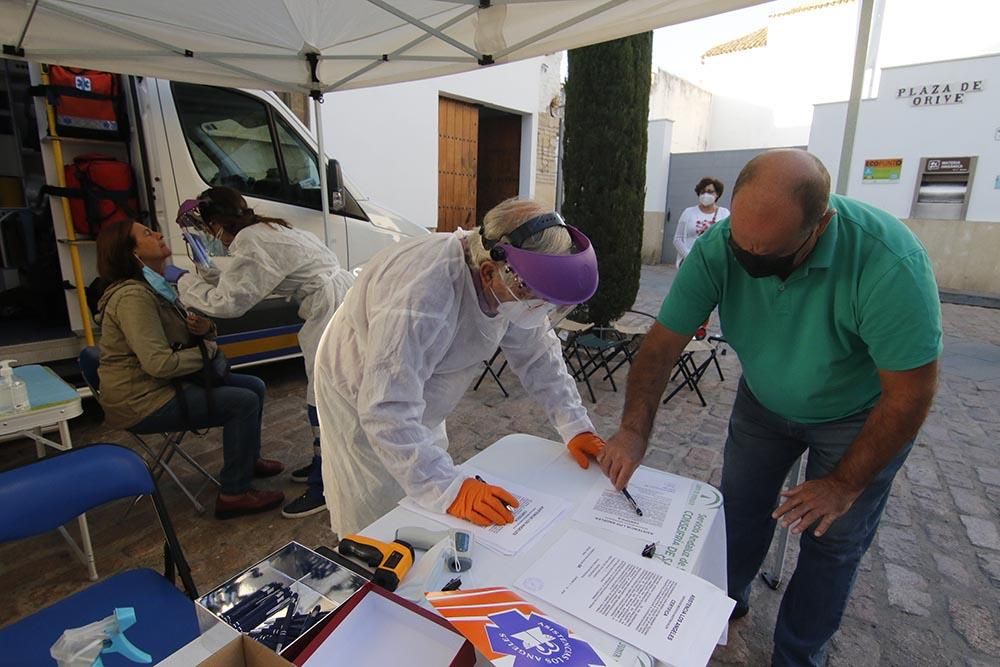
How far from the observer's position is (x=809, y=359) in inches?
A: 60.7

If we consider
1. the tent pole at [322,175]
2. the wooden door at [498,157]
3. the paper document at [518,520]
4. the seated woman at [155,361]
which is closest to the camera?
the paper document at [518,520]

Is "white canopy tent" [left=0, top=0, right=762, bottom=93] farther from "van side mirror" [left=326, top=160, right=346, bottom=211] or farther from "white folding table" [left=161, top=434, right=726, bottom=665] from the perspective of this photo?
"white folding table" [left=161, top=434, right=726, bottom=665]

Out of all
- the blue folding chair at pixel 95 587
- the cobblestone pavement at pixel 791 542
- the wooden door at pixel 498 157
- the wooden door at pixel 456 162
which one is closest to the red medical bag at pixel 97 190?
the cobblestone pavement at pixel 791 542

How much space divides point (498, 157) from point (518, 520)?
980cm

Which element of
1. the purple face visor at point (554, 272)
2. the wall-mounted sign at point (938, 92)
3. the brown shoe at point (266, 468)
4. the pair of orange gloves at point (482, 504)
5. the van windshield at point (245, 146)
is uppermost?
the wall-mounted sign at point (938, 92)

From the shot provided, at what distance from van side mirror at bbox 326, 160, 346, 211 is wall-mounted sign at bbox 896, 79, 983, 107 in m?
12.5

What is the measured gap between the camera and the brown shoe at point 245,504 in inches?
113

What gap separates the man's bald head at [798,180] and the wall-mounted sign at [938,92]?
1317 cm

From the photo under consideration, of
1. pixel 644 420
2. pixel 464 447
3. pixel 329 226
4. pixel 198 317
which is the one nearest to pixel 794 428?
pixel 644 420

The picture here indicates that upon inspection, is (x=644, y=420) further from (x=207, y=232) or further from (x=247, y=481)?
(x=207, y=232)

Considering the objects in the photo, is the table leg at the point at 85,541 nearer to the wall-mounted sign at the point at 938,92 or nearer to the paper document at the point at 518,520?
the paper document at the point at 518,520

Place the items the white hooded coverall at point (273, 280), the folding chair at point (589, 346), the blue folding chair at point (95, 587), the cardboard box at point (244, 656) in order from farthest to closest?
1. the folding chair at point (589, 346)
2. the white hooded coverall at point (273, 280)
3. the blue folding chair at point (95, 587)
4. the cardboard box at point (244, 656)

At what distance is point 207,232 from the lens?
10.3ft

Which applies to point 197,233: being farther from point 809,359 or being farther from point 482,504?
point 809,359
